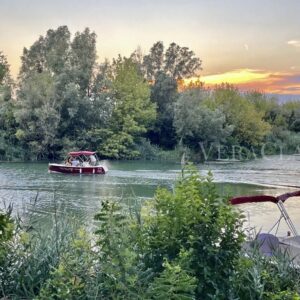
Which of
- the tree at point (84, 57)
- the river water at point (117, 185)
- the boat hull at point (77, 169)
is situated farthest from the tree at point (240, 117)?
the boat hull at point (77, 169)

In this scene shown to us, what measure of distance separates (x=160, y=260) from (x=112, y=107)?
3598cm

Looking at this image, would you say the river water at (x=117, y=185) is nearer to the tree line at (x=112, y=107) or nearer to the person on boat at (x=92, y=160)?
the person on boat at (x=92, y=160)

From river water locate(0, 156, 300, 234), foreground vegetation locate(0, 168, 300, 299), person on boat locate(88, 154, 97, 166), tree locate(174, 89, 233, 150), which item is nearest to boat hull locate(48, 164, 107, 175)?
river water locate(0, 156, 300, 234)

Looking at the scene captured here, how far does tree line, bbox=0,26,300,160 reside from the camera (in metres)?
34.2

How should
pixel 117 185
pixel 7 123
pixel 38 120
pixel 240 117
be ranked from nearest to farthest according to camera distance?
pixel 117 185 → pixel 38 120 → pixel 7 123 → pixel 240 117

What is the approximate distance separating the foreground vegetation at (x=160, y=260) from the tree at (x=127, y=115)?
33.0 metres

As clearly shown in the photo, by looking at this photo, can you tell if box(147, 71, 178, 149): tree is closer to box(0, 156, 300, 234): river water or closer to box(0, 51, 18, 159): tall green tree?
box(0, 51, 18, 159): tall green tree

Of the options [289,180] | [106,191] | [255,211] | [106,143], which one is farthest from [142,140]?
[255,211]

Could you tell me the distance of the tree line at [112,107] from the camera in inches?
1346

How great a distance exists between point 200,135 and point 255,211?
23.5m

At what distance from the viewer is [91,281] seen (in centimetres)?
286

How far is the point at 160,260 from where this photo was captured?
2.88 meters

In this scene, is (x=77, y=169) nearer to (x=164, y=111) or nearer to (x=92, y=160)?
(x=92, y=160)

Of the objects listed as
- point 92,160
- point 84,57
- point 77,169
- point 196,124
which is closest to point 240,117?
point 196,124
